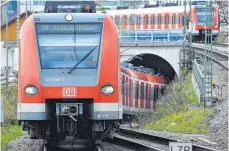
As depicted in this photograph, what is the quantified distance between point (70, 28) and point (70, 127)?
1.92 meters

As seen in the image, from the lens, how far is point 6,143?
55.6 feet

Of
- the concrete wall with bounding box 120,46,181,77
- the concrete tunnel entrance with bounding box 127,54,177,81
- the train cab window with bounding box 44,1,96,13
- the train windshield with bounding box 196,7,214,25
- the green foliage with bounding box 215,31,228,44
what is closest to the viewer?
the train cab window with bounding box 44,1,96,13

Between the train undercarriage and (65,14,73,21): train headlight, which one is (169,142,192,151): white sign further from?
(65,14,73,21): train headlight

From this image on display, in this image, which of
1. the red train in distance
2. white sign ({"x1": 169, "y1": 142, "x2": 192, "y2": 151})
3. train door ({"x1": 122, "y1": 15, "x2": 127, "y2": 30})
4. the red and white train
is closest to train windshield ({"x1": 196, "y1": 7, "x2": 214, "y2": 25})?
the red and white train

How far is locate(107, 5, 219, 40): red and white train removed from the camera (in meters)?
47.8

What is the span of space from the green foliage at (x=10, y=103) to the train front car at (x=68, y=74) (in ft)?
25.9

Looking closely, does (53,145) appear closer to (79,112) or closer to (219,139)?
(79,112)

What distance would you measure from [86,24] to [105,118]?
1862 millimetres

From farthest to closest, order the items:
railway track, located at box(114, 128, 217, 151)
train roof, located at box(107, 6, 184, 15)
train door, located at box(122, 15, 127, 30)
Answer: train door, located at box(122, 15, 127, 30) < train roof, located at box(107, 6, 184, 15) < railway track, located at box(114, 128, 217, 151)

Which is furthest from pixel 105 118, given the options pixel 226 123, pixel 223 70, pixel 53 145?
pixel 223 70

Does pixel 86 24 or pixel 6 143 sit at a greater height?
pixel 86 24

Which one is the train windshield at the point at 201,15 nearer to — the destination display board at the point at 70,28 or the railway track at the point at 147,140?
the railway track at the point at 147,140

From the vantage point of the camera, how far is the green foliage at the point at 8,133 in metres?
17.5

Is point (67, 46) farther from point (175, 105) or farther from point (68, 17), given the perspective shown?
point (175, 105)
